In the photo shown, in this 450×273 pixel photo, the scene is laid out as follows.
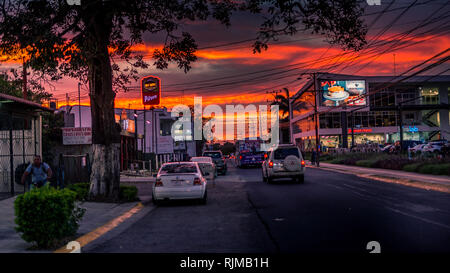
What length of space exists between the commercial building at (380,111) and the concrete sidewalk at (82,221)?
73.9 m

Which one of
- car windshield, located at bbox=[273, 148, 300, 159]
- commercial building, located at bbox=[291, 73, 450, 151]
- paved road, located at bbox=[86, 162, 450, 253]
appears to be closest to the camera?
paved road, located at bbox=[86, 162, 450, 253]

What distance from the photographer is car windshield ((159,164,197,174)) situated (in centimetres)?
1662

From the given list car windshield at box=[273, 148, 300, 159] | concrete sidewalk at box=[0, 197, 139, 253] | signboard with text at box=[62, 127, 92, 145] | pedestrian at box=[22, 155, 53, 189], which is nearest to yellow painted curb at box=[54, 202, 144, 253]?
concrete sidewalk at box=[0, 197, 139, 253]

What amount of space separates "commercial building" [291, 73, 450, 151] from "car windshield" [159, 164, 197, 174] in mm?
71911

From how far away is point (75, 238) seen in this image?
383 inches

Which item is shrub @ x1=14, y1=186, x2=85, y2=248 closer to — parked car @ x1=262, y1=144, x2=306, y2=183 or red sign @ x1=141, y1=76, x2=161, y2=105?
parked car @ x1=262, y1=144, x2=306, y2=183

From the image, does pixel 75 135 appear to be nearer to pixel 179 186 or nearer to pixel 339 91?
pixel 179 186

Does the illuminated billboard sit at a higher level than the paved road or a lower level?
higher

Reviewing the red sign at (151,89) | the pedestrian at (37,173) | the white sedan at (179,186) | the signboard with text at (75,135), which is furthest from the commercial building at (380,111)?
the pedestrian at (37,173)

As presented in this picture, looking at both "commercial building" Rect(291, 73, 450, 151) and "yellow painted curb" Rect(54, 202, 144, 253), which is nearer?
"yellow painted curb" Rect(54, 202, 144, 253)

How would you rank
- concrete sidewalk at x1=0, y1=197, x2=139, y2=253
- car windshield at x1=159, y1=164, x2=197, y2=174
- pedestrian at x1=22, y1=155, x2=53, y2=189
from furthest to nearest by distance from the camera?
car windshield at x1=159, y1=164, x2=197, y2=174, pedestrian at x1=22, y1=155, x2=53, y2=189, concrete sidewalk at x1=0, y1=197, x2=139, y2=253

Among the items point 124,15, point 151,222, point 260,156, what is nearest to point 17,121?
point 124,15

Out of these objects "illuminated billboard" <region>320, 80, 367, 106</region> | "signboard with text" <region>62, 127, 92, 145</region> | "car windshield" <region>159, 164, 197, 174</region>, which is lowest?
"car windshield" <region>159, 164, 197, 174</region>

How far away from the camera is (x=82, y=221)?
484 inches
